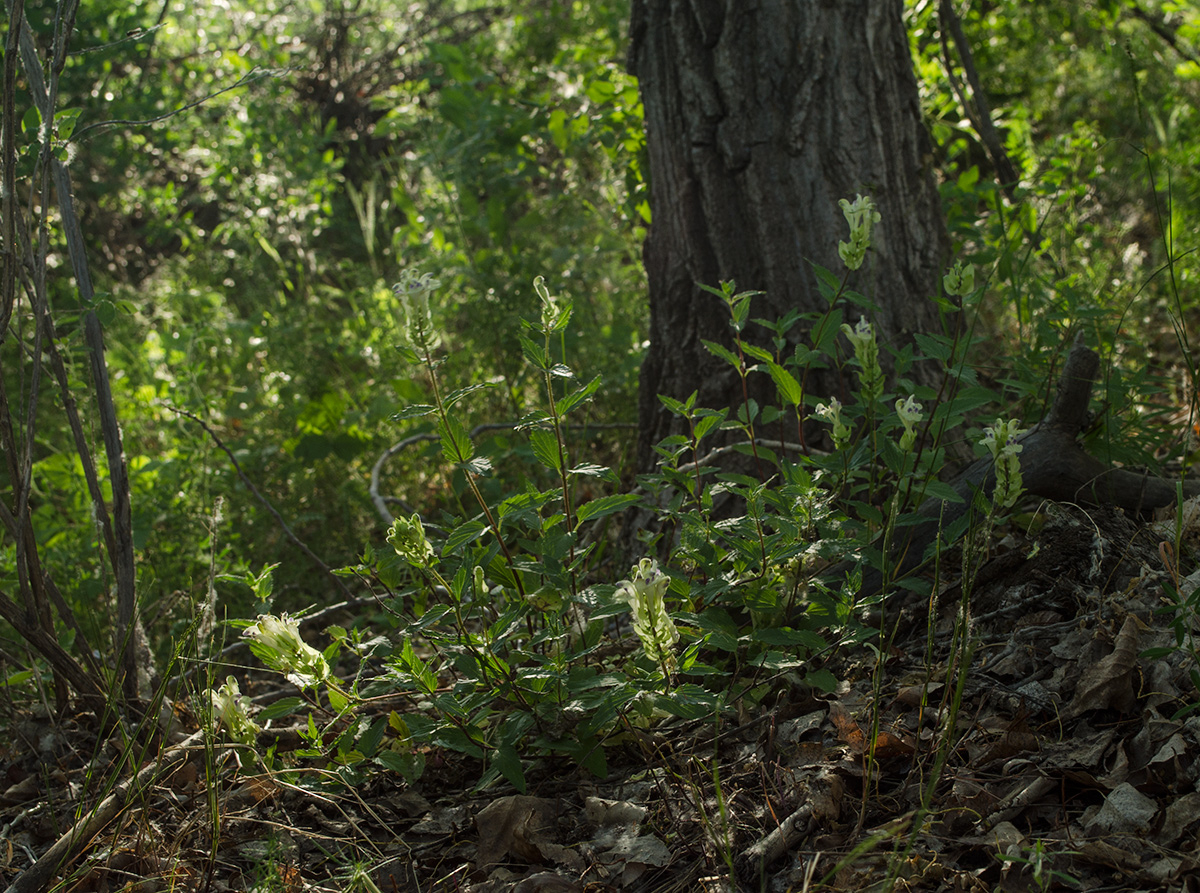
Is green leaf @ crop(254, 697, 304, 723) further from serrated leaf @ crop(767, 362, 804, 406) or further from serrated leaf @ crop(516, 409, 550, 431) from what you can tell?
serrated leaf @ crop(767, 362, 804, 406)

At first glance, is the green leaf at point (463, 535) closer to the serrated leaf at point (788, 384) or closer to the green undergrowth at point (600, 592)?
the green undergrowth at point (600, 592)

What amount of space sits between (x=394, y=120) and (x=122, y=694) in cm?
337

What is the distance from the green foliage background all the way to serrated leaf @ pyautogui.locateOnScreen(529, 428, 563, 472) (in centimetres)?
27

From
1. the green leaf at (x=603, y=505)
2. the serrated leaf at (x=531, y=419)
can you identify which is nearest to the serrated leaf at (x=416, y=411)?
the serrated leaf at (x=531, y=419)

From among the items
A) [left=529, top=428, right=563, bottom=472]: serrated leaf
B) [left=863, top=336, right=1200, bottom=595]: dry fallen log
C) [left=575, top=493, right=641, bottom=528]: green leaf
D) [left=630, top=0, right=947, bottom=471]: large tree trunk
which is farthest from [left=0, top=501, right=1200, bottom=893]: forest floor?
[left=630, top=0, right=947, bottom=471]: large tree trunk

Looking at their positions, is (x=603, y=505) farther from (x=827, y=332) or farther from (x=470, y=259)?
(x=470, y=259)

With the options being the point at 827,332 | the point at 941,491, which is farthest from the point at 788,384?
the point at 941,491

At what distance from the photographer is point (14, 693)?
83.7 inches

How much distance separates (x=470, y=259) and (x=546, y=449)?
2.32m

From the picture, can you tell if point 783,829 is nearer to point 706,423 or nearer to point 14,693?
point 706,423

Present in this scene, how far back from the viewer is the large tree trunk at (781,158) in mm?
2330

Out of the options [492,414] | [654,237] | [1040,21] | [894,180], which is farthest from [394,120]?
[1040,21]

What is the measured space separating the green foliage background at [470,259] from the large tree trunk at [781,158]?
16 centimetres

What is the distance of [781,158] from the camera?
7.70 ft
